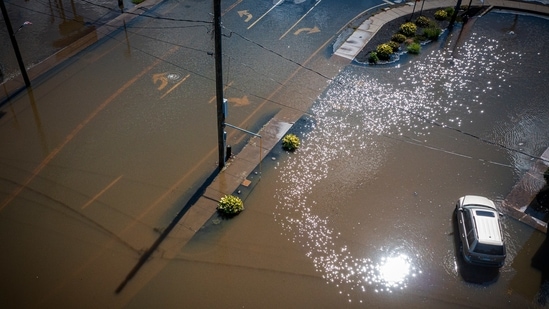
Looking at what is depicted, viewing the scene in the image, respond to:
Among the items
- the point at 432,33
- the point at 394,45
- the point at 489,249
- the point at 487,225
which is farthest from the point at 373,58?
the point at 489,249

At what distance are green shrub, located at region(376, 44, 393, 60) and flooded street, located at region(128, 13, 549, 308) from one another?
0.82 metres

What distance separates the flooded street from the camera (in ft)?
50.0

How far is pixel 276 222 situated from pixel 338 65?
10.9 m

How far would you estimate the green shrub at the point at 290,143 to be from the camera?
2005 cm

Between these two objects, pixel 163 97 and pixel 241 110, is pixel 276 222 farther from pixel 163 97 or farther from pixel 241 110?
pixel 163 97

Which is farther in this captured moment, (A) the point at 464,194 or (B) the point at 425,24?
(B) the point at 425,24

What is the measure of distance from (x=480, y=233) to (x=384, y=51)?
41.1 ft

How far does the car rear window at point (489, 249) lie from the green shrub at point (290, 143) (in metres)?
8.07

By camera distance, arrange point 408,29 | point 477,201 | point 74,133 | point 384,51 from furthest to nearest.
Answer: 1. point 408,29
2. point 384,51
3. point 74,133
4. point 477,201

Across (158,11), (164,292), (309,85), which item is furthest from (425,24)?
(164,292)

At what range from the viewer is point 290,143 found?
20.0m

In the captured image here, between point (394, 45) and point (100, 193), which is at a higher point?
point (394, 45)

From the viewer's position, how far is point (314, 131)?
2105cm

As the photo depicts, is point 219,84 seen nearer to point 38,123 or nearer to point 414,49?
point 38,123
